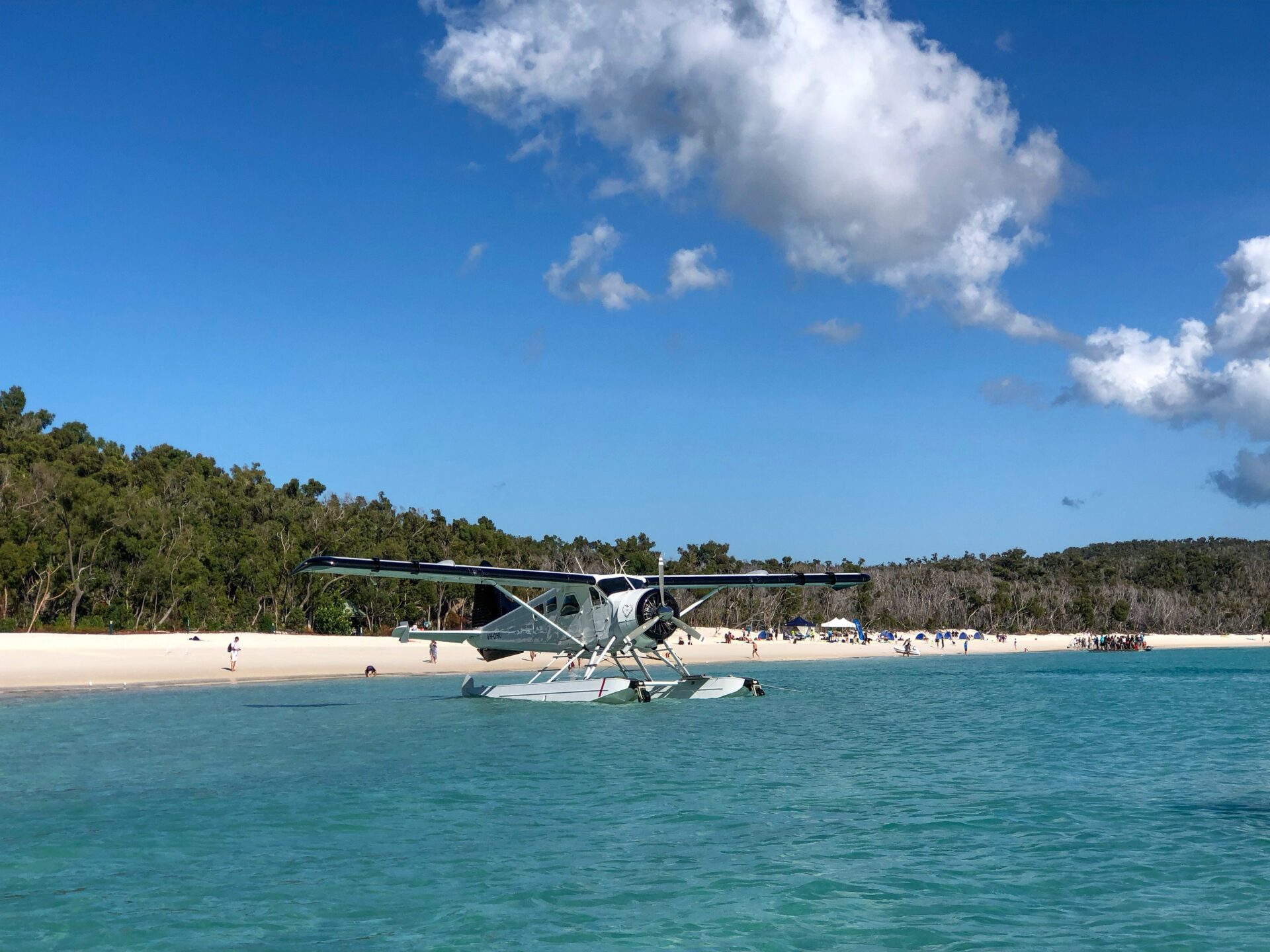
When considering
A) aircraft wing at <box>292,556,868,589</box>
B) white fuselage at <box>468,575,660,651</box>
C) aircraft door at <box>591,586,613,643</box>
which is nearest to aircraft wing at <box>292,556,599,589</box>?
aircraft wing at <box>292,556,868,589</box>

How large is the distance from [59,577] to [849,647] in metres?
52.0

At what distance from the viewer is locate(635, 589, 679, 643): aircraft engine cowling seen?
21938 millimetres

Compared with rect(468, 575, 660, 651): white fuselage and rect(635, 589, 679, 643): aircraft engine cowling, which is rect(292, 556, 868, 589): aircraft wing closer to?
rect(468, 575, 660, 651): white fuselage

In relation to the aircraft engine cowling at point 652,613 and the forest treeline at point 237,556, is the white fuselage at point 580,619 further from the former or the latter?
the forest treeline at point 237,556

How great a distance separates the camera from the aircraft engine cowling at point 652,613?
2194 cm

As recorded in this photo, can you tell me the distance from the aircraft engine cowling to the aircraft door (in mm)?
1049

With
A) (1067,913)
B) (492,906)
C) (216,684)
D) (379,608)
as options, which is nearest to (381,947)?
(492,906)

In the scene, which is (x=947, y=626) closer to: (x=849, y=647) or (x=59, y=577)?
(x=849, y=647)

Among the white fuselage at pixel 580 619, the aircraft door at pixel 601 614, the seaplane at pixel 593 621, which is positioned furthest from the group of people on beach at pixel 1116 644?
the aircraft door at pixel 601 614

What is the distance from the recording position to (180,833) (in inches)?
408

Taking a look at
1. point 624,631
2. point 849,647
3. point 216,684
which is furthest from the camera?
point 849,647

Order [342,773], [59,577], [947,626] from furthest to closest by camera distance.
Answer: [947,626] < [59,577] < [342,773]

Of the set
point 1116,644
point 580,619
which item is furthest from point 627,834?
point 1116,644

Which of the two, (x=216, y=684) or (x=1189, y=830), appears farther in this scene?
(x=216, y=684)
